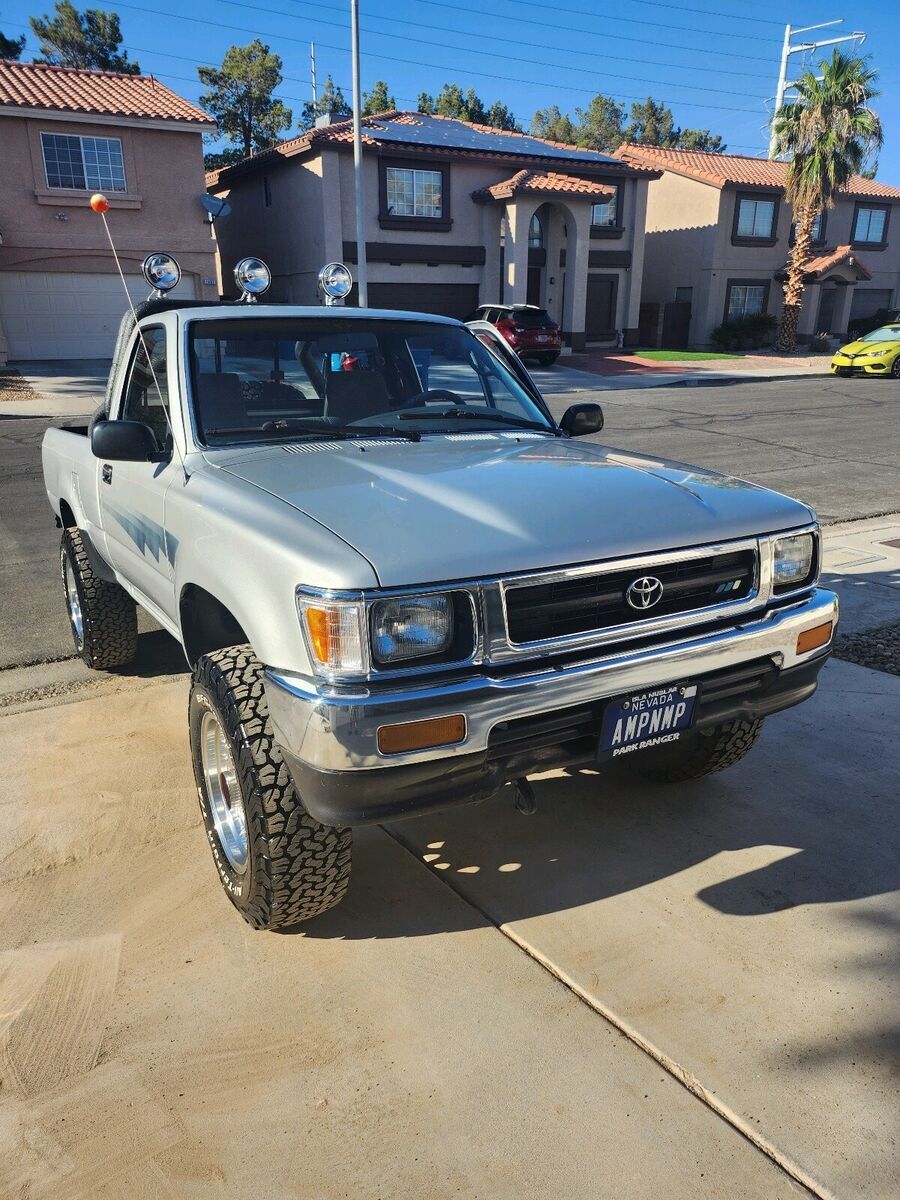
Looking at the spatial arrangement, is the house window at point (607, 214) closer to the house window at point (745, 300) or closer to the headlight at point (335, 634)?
the house window at point (745, 300)

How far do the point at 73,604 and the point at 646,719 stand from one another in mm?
3721

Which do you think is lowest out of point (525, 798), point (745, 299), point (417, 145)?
point (525, 798)

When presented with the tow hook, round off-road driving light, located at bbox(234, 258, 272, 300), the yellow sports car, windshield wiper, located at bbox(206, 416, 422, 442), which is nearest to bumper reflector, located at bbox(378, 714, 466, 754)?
the tow hook

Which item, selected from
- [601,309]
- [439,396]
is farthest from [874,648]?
[601,309]

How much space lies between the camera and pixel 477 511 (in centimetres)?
270

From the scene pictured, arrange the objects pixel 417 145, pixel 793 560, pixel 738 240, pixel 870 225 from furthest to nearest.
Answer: pixel 870 225 < pixel 738 240 < pixel 417 145 < pixel 793 560

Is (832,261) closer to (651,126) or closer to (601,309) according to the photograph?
(601,309)

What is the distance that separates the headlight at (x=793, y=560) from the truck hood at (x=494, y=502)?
6cm

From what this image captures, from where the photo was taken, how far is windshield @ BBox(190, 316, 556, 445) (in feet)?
11.9

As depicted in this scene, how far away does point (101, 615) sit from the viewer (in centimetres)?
484

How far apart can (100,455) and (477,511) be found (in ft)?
5.18

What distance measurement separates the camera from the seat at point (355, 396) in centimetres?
385

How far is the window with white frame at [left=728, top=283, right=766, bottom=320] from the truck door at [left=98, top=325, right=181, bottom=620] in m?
34.5

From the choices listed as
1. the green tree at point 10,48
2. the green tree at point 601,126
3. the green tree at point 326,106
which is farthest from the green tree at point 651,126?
the green tree at point 10,48
